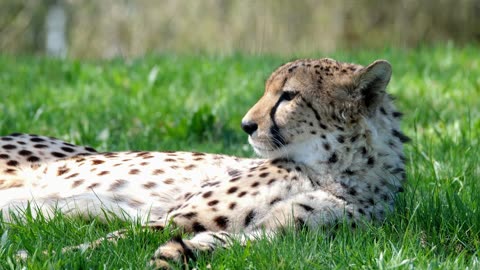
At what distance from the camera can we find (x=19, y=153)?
166 inches

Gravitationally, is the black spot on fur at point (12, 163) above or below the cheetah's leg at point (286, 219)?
below

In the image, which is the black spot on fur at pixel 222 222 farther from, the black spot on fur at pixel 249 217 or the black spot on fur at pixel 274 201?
the black spot on fur at pixel 274 201

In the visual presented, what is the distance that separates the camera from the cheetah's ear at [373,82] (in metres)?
3.60

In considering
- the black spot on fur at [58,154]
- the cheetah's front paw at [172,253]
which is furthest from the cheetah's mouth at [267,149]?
the black spot on fur at [58,154]

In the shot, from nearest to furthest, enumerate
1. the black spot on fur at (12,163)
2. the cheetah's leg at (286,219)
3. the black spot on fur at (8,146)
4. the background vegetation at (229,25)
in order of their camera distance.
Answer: the cheetah's leg at (286,219), the black spot on fur at (12,163), the black spot on fur at (8,146), the background vegetation at (229,25)

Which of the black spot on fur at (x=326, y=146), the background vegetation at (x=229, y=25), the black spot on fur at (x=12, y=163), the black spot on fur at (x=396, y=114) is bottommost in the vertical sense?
the background vegetation at (x=229, y=25)

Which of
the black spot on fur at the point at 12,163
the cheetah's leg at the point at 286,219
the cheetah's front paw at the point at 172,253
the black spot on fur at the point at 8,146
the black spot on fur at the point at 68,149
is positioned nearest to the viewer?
the cheetah's front paw at the point at 172,253

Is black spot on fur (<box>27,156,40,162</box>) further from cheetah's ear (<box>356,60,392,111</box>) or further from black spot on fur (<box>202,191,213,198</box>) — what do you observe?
cheetah's ear (<box>356,60,392,111</box>)

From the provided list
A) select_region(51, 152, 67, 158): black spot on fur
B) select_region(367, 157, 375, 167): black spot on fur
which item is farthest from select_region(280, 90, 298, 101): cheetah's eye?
select_region(51, 152, 67, 158): black spot on fur

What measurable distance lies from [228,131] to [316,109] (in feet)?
7.25

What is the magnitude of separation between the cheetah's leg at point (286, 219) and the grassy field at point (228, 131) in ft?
0.21

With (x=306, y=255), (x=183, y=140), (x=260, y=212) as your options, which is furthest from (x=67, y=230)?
(x=183, y=140)

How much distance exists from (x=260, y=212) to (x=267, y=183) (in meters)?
0.16

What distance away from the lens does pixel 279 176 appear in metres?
3.55
